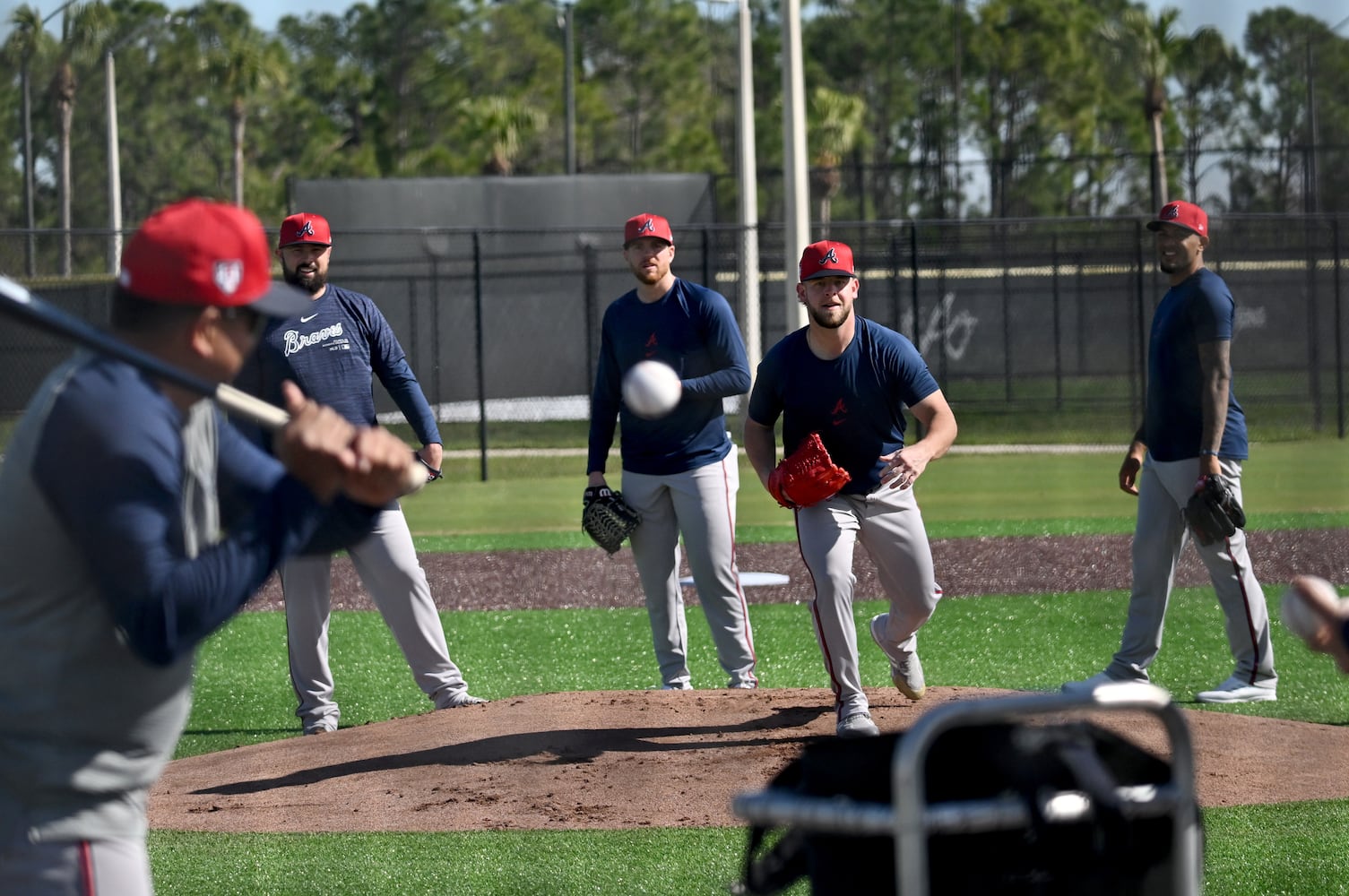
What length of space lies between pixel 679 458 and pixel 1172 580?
88.8 inches

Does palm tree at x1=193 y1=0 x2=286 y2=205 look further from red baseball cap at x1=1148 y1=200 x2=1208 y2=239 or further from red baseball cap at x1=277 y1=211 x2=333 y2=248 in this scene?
red baseball cap at x1=1148 y1=200 x2=1208 y2=239

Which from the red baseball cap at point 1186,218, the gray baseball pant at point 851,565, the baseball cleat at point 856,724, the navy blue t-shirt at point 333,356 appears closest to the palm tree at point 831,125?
the red baseball cap at point 1186,218

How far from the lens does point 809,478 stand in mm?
5734

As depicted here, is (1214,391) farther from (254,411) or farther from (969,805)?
(254,411)

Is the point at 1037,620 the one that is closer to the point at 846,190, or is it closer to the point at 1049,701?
the point at 1049,701

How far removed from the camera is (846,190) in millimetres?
49438

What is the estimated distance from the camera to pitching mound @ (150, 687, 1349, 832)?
16.4 feet

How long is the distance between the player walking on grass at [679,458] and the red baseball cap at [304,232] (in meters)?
1.27

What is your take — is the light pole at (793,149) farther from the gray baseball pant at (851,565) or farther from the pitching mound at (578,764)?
the pitching mound at (578,764)

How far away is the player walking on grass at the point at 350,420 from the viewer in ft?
20.3

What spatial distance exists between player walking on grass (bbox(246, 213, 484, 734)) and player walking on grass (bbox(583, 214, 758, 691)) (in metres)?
0.95

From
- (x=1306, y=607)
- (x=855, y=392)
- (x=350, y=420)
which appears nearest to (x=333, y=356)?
(x=350, y=420)

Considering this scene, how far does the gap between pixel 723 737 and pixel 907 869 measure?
3.86 meters

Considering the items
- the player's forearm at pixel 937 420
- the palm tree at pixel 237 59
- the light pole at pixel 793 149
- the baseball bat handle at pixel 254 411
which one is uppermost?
the palm tree at pixel 237 59
